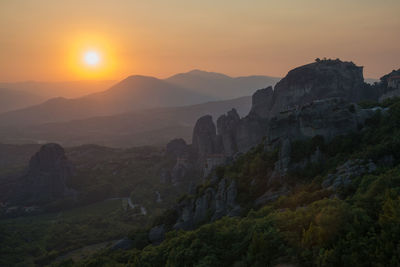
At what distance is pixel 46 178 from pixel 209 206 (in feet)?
182

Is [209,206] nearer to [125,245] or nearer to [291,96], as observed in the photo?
[125,245]

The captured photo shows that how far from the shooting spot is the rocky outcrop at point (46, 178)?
7569 cm

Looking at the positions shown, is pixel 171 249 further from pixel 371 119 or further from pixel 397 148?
pixel 371 119

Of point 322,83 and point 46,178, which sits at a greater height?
point 322,83

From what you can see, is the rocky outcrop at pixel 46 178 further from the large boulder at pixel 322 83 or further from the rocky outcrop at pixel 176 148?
the large boulder at pixel 322 83

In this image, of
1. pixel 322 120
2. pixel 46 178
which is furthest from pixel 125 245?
pixel 46 178

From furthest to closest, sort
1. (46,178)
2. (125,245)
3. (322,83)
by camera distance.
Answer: (46,178), (322,83), (125,245)

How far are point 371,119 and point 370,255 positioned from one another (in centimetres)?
1890

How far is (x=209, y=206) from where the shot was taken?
32.8m

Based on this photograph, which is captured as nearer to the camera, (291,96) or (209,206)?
(209,206)

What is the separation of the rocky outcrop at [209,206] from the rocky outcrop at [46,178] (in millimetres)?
49155

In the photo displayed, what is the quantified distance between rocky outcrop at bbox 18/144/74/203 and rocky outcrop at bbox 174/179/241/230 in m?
49.2

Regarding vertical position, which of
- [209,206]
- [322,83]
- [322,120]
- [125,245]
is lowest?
[125,245]

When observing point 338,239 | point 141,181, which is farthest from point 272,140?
point 141,181
